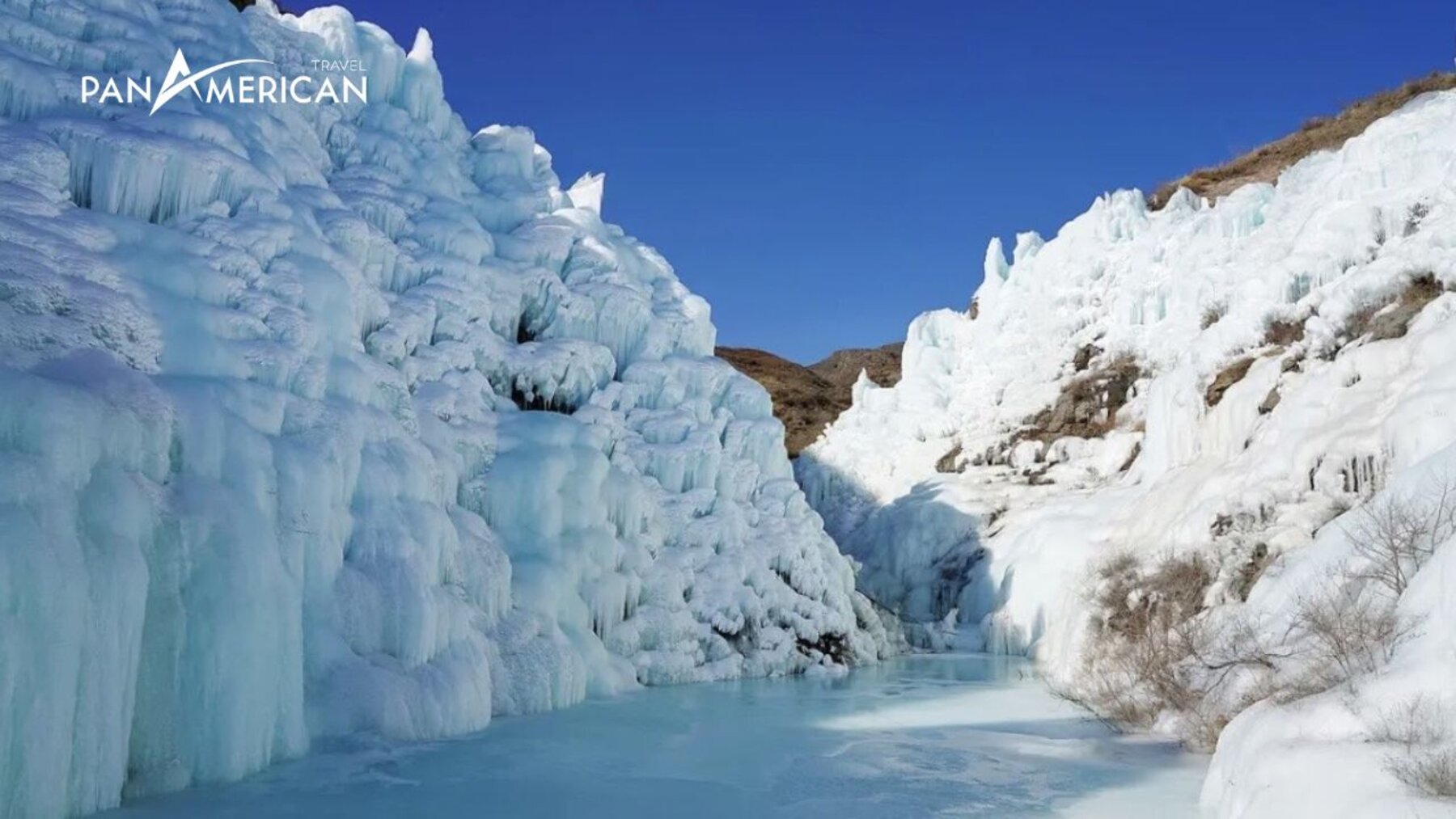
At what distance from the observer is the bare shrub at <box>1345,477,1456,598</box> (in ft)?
35.5

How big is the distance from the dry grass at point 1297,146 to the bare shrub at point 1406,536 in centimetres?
3417

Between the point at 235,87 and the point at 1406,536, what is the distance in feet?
68.3

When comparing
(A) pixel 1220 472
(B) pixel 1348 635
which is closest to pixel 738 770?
(B) pixel 1348 635

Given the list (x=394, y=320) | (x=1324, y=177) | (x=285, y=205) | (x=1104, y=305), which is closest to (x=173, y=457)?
(x=285, y=205)

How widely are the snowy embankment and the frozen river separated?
1.42m

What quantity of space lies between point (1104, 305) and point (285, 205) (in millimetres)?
34292

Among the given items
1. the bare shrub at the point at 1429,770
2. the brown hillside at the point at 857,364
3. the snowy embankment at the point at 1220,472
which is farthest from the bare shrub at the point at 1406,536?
the brown hillside at the point at 857,364

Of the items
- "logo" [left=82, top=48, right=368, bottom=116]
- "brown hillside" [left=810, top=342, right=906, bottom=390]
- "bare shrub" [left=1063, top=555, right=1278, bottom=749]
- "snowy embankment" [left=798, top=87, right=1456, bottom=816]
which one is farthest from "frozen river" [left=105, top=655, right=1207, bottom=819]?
"brown hillside" [left=810, top=342, right=906, bottom=390]

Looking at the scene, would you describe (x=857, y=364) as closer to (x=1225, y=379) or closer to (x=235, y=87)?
(x=1225, y=379)

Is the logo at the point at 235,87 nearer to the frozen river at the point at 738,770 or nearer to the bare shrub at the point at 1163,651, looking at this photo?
the frozen river at the point at 738,770

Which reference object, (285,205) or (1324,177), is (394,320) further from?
(1324,177)

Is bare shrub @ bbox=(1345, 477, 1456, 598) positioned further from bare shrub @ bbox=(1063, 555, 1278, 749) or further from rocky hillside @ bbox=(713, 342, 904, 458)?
rocky hillside @ bbox=(713, 342, 904, 458)

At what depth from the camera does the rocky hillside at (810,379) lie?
6981 cm

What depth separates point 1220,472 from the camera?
21.9m
